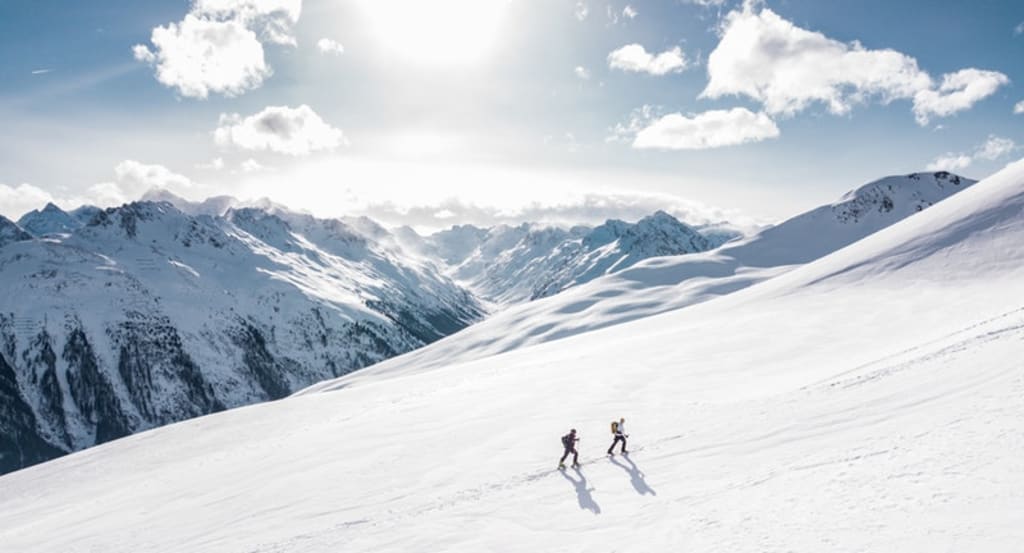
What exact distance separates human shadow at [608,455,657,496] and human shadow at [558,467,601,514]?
55.3 inches

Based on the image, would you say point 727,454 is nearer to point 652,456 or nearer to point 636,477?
point 652,456

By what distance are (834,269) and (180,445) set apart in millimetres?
63944

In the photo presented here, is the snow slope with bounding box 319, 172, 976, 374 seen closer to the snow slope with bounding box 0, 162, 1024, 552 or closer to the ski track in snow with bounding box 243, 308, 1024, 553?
the snow slope with bounding box 0, 162, 1024, 552

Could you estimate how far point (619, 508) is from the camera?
16.4 metres

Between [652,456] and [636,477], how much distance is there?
1.91 metres

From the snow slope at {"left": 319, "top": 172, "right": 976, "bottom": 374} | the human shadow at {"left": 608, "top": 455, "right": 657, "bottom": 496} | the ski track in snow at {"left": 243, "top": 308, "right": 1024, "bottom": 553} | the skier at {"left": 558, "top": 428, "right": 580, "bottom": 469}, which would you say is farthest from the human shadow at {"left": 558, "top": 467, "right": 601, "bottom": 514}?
the snow slope at {"left": 319, "top": 172, "right": 976, "bottom": 374}

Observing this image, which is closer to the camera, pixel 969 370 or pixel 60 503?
pixel 969 370

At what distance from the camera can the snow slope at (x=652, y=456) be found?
1361 cm

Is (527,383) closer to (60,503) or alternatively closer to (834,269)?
(60,503)

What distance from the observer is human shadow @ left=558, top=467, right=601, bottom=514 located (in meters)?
17.0

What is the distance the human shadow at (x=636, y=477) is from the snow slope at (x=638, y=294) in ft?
275

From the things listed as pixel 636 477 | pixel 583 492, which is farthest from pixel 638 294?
pixel 583 492

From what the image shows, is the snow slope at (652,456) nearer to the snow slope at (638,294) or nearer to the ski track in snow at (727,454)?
the ski track in snow at (727,454)

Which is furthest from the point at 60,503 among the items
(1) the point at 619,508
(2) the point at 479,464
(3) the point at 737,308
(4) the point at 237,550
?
(3) the point at 737,308
